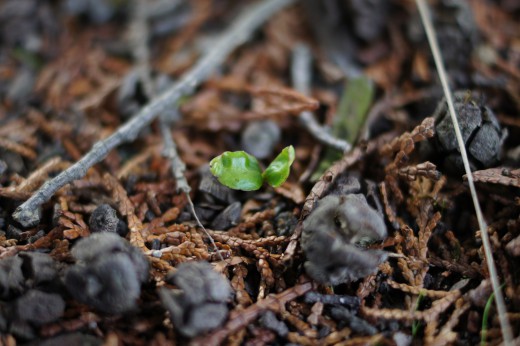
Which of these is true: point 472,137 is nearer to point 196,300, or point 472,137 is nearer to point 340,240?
point 340,240

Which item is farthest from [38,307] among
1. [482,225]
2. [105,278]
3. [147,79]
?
[482,225]

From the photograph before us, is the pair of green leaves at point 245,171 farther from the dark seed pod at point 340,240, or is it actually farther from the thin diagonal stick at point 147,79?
the dark seed pod at point 340,240

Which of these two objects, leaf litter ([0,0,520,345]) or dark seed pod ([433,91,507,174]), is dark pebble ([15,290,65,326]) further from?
dark seed pod ([433,91,507,174])

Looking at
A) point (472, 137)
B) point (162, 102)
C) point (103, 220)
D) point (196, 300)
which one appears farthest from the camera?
point (162, 102)

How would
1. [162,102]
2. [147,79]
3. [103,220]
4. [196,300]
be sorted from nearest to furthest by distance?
[196,300], [103,220], [162,102], [147,79]

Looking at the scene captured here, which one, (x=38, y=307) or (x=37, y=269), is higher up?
(x=37, y=269)

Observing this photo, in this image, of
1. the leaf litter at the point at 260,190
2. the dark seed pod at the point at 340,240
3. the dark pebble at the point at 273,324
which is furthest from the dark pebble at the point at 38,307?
the dark seed pod at the point at 340,240

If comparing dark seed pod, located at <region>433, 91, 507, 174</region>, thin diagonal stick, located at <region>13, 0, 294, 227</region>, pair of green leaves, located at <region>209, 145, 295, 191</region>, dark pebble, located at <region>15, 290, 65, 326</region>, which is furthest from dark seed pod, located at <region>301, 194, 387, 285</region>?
thin diagonal stick, located at <region>13, 0, 294, 227</region>
